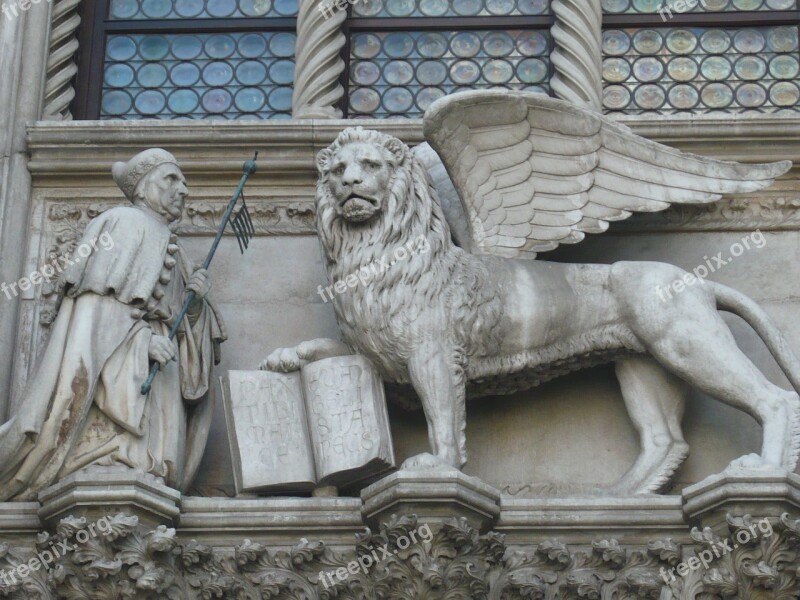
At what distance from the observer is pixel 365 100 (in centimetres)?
1387

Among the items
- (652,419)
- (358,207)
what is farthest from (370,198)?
(652,419)

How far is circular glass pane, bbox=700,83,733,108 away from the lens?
542 inches

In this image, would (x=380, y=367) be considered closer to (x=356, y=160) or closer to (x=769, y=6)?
(x=356, y=160)

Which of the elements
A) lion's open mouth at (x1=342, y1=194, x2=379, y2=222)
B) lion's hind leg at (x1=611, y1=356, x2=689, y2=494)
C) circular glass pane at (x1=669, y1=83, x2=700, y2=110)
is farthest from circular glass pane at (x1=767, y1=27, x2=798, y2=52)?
lion's open mouth at (x1=342, y1=194, x2=379, y2=222)

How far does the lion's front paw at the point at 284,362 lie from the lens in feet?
39.6

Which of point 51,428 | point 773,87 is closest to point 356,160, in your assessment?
point 51,428

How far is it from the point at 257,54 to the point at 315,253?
5.68 ft

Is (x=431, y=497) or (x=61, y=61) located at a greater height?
(x=61, y=61)

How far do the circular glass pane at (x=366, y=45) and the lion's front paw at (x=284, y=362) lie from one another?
261 centimetres

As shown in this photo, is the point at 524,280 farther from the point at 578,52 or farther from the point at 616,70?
the point at 616,70

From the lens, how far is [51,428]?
11.5 metres

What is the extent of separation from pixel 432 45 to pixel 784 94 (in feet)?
7.08

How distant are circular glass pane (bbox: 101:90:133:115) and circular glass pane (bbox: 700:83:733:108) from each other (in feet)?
11.4

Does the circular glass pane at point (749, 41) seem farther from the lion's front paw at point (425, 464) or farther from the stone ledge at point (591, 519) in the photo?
the lion's front paw at point (425, 464)
